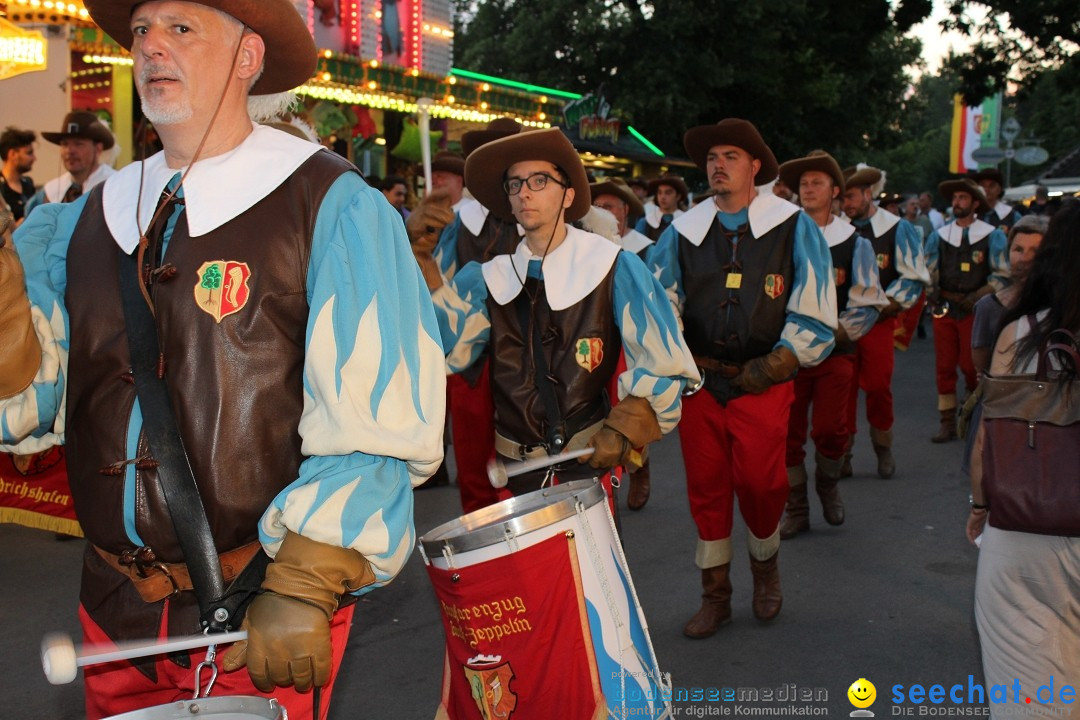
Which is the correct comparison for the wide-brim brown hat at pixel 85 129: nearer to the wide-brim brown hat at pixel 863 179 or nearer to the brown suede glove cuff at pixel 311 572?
the wide-brim brown hat at pixel 863 179

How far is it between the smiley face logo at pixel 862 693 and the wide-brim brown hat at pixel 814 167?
387 centimetres

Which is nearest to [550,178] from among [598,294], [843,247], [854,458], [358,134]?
[598,294]

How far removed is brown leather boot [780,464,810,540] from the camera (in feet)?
23.3

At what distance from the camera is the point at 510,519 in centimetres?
291

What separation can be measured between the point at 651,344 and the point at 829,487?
3530 millimetres

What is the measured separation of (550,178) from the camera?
448 cm

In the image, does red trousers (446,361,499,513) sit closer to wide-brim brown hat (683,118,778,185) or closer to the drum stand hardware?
wide-brim brown hat (683,118,778,185)

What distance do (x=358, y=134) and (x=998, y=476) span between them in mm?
15130

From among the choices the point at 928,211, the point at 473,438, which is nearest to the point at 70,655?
the point at 473,438

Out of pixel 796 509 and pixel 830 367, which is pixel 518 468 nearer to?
pixel 796 509

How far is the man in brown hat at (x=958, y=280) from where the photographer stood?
34.8 ft

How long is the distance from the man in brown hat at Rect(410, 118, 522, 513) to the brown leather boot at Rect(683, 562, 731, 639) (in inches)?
42.5

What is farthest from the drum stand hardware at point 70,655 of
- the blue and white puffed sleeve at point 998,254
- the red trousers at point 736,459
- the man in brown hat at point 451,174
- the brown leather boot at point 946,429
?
the blue and white puffed sleeve at point 998,254

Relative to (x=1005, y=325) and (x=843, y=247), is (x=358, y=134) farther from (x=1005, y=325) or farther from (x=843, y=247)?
(x=1005, y=325)
